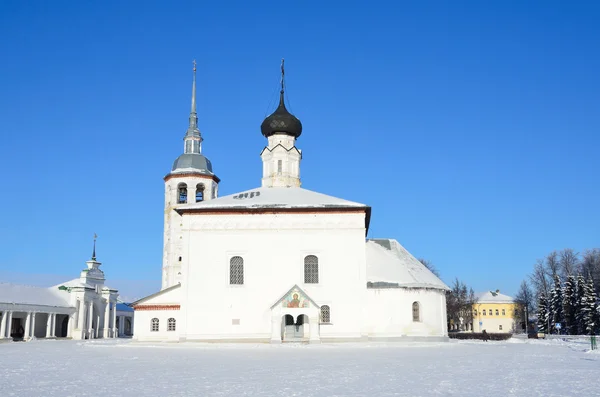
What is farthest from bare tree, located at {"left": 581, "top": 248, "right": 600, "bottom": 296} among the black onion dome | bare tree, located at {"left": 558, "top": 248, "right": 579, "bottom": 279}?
the black onion dome

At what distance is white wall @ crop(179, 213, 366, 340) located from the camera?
103 ft

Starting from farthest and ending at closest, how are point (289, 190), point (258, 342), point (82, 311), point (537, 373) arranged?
point (82, 311)
point (289, 190)
point (258, 342)
point (537, 373)

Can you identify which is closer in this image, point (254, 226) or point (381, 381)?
point (381, 381)

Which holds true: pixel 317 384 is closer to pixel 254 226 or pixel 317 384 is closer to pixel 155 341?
pixel 254 226

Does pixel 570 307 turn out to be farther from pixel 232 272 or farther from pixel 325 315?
pixel 232 272

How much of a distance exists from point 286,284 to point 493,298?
237 feet

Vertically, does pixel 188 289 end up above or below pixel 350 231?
below

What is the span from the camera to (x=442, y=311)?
32.9 metres

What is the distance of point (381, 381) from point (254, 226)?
20.5 metres

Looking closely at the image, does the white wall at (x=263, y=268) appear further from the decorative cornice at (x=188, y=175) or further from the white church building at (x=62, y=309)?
the white church building at (x=62, y=309)

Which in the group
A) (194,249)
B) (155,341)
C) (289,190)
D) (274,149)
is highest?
(274,149)

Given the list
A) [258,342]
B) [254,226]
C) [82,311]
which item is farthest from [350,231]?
[82,311]

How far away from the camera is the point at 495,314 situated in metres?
93.9

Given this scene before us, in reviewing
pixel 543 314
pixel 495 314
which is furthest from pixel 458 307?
pixel 495 314
